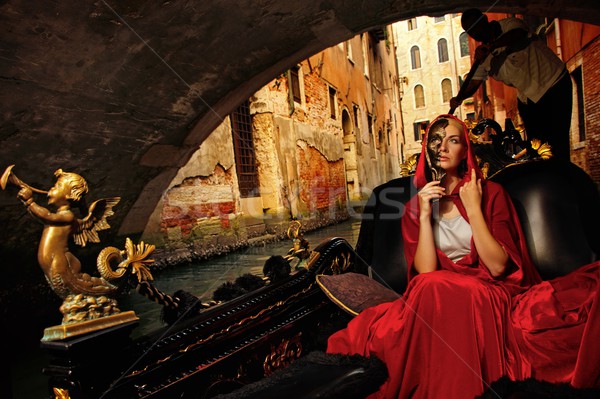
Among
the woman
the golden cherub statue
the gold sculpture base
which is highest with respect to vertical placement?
the golden cherub statue

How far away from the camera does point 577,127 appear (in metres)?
6.88

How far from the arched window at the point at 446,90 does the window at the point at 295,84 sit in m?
17.3

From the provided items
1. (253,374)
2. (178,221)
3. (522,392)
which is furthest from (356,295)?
(178,221)

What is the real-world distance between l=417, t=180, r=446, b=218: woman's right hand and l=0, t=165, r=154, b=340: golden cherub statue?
3.39 ft

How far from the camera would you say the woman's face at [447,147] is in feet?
5.66

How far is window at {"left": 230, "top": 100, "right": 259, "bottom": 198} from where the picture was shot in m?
7.65

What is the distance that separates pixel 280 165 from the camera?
8445mm

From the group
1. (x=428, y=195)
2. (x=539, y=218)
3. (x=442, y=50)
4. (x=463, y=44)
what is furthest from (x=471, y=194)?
(x=463, y=44)

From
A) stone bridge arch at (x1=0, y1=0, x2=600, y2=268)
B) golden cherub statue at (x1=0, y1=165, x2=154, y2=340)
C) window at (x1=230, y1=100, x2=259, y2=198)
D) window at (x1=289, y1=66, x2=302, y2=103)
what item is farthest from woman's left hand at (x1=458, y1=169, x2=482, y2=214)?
window at (x1=289, y1=66, x2=302, y2=103)

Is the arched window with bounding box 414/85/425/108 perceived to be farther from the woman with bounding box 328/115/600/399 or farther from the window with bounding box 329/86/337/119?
the woman with bounding box 328/115/600/399

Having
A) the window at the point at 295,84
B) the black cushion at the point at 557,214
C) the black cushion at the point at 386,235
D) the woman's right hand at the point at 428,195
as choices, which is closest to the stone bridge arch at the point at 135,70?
the black cushion at the point at 386,235

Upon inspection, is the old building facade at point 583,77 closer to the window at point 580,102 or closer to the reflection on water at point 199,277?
the window at point 580,102

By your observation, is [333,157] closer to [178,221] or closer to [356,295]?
[178,221]

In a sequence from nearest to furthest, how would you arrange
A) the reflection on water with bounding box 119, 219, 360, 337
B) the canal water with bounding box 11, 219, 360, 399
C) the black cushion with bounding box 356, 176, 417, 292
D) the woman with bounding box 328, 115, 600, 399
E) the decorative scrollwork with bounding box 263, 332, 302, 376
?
the woman with bounding box 328, 115, 600, 399, the decorative scrollwork with bounding box 263, 332, 302, 376, the black cushion with bounding box 356, 176, 417, 292, the canal water with bounding box 11, 219, 360, 399, the reflection on water with bounding box 119, 219, 360, 337
